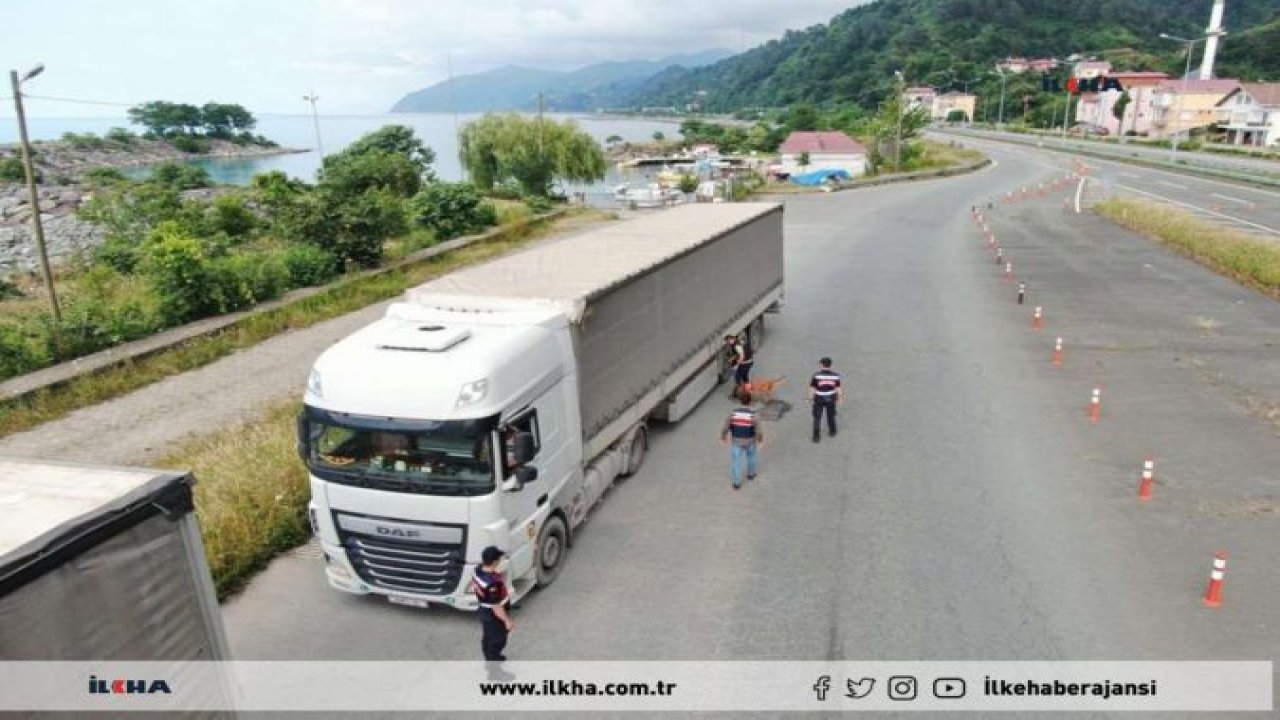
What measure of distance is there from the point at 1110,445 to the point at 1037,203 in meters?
34.5

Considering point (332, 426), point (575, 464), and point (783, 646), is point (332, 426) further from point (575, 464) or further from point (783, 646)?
point (783, 646)

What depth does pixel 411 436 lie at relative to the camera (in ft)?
26.1

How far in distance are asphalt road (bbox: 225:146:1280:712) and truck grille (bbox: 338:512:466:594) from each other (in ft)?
2.00

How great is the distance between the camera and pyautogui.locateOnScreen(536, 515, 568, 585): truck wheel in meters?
9.09

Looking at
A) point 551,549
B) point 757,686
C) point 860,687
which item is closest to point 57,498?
point 551,549

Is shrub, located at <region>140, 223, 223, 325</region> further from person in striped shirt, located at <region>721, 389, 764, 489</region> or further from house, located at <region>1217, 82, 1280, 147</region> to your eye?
house, located at <region>1217, 82, 1280, 147</region>

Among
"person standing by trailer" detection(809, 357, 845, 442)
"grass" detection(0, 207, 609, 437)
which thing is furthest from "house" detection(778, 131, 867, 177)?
"person standing by trailer" detection(809, 357, 845, 442)

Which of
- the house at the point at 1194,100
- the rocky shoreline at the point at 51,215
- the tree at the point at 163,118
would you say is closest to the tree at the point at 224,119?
the tree at the point at 163,118

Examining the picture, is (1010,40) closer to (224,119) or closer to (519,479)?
(224,119)

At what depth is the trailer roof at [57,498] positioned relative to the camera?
4.79 metres

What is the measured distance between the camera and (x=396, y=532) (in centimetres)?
814

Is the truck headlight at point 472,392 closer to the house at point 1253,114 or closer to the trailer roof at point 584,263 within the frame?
the trailer roof at point 584,263

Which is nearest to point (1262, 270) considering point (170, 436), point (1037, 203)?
point (1037, 203)

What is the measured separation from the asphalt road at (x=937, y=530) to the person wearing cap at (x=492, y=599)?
0.73m
